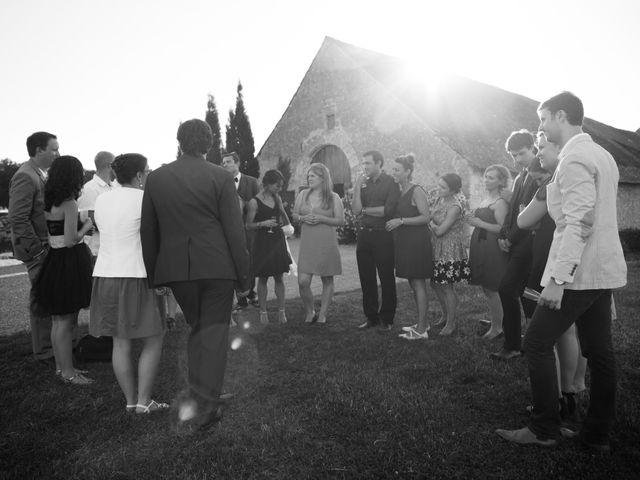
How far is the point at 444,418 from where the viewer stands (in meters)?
3.30

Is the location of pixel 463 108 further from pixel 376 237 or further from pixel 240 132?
pixel 376 237

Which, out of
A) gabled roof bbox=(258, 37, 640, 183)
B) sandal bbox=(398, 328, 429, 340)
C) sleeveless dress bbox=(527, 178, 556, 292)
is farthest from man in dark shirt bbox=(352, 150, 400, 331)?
gabled roof bbox=(258, 37, 640, 183)

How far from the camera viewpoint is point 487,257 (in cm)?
532

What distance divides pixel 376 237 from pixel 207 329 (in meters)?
3.09

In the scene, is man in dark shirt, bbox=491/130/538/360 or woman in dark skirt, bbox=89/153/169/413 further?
man in dark shirt, bbox=491/130/538/360

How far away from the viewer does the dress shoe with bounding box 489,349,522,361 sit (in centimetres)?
452

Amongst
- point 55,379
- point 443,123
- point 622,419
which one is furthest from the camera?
point 443,123

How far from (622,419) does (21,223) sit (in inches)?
214

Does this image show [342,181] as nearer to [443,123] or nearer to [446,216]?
[443,123]

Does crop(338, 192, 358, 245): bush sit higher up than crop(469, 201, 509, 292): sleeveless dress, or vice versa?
crop(469, 201, 509, 292): sleeveless dress

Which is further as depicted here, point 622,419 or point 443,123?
point 443,123

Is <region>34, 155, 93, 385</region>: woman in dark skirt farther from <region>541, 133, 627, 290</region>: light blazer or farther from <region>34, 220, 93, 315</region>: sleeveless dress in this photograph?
<region>541, 133, 627, 290</region>: light blazer

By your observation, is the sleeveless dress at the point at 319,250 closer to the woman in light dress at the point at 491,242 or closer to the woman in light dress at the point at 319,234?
the woman in light dress at the point at 319,234

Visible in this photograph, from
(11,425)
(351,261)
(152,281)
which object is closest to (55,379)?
(11,425)
